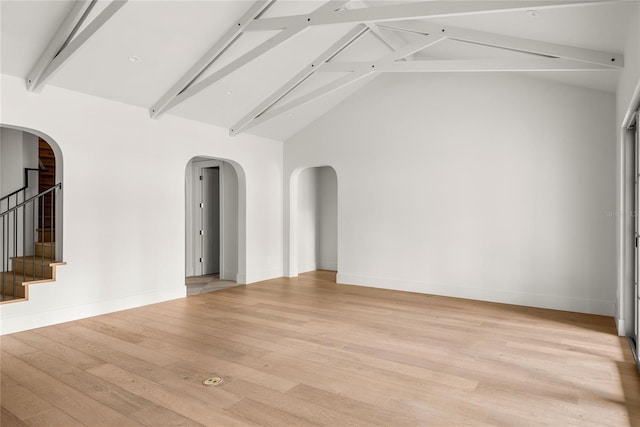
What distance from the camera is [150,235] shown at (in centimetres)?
553

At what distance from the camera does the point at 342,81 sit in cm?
549

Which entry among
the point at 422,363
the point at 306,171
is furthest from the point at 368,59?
the point at 422,363

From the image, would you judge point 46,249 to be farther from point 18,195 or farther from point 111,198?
point 18,195

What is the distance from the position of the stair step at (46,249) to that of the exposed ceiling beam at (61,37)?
186 centimetres

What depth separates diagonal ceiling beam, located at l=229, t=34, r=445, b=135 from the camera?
4469 millimetres

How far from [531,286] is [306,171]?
4715 millimetres

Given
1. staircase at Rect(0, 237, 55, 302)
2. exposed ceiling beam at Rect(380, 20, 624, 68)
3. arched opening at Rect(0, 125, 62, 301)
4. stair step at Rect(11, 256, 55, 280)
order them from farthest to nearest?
1. arched opening at Rect(0, 125, 62, 301)
2. stair step at Rect(11, 256, 55, 280)
3. staircase at Rect(0, 237, 55, 302)
4. exposed ceiling beam at Rect(380, 20, 624, 68)

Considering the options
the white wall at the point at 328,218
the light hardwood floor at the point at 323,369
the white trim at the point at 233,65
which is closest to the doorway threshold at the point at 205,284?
the light hardwood floor at the point at 323,369

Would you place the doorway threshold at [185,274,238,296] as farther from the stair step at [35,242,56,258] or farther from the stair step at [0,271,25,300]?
the stair step at [0,271,25,300]

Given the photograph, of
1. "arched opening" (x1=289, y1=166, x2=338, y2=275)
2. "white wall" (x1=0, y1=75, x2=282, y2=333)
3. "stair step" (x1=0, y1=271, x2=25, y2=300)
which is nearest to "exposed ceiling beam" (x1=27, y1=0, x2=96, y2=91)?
"white wall" (x1=0, y1=75, x2=282, y2=333)

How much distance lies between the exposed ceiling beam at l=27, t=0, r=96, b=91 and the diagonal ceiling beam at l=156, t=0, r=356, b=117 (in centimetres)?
138

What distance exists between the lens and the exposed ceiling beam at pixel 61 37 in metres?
3.59

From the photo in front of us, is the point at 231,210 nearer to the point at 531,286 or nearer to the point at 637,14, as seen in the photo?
the point at 531,286

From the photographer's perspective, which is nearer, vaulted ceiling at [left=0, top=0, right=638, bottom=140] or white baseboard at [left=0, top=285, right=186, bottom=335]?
vaulted ceiling at [left=0, top=0, right=638, bottom=140]
